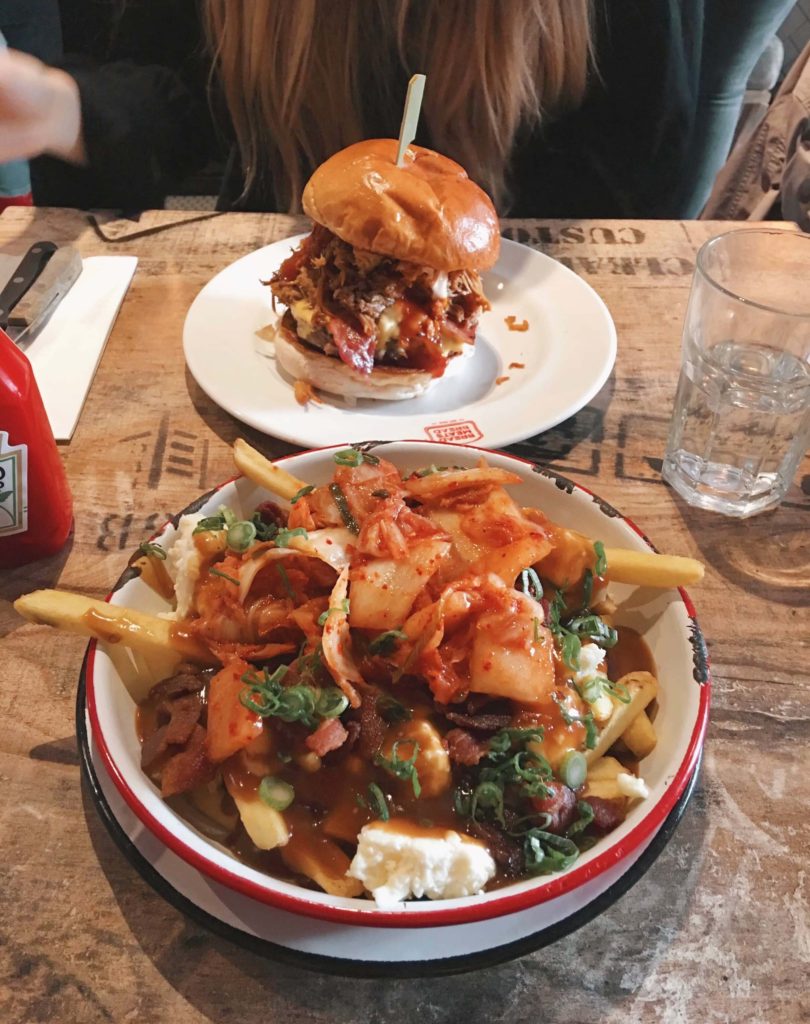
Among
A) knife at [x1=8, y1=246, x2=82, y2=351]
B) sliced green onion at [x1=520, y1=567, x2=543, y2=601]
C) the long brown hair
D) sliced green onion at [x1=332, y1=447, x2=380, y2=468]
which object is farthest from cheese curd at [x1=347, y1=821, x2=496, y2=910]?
the long brown hair

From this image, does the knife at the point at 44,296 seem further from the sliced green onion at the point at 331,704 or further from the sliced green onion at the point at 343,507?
the sliced green onion at the point at 331,704

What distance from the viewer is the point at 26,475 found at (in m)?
1.57

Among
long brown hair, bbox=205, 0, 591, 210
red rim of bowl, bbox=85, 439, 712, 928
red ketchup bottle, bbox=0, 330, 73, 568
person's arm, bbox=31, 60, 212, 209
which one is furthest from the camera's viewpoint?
person's arm, bbox=31, 60, 212, 209

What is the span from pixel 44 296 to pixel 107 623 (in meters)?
1.47

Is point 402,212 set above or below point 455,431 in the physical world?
above

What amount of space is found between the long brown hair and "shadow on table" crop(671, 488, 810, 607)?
172cm

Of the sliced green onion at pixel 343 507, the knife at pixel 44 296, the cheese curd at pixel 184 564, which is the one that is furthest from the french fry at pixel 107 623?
the knife at pixel 44 296

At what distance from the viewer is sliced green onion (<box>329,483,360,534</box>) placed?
1326 millimetres

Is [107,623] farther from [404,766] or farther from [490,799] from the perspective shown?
[490,799]

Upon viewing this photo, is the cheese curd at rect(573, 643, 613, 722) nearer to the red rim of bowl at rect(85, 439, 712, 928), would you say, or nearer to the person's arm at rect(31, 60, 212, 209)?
the red rim of bowl at rect(85, 439, 712, 928)

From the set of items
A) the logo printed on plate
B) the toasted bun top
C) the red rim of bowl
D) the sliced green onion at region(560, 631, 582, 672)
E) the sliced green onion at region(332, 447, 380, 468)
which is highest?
the toasted bun top

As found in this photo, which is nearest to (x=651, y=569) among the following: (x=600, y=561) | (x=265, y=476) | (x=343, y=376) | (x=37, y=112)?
(x=600, y=561)

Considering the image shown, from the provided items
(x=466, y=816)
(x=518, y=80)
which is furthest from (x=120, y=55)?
(x=466, y=816)

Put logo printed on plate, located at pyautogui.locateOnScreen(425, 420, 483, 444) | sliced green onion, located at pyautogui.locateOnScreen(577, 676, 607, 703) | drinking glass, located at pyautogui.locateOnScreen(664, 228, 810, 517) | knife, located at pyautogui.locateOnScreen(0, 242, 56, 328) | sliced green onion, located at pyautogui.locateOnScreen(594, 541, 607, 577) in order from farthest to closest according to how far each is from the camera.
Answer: knife, located at pyautogui.locateOnScreen(0, 242, 56, 328) → logo printed on plate, located at pyautogui.locateOnScreen(425, 420, 483, 444) → drinking glass, located at pyautogui.locateOnScreen(664, 228, 810, 517) → sliced green onion, located at pyautogui.locateOnScreen(594, 541, 607, 577) → sliced green onion, located at pyautogui.locateOnScreen(577, 676, 607, 703)
